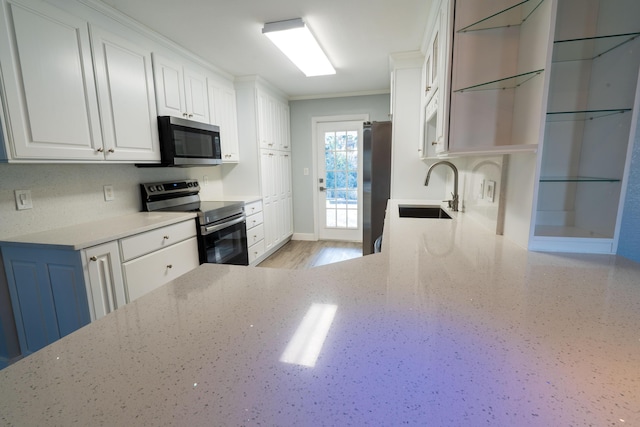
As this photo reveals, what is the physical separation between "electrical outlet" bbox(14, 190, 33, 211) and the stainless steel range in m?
0.77

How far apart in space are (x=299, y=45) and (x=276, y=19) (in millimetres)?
408

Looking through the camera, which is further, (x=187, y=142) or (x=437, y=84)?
(x=187, y=142)

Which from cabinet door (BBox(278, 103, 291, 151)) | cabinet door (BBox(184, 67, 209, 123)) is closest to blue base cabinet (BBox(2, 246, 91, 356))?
cabinet door (BBox(184, 67, 209, 123))

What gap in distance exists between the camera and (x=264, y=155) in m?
3.59

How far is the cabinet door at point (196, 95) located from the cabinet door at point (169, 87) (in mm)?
61

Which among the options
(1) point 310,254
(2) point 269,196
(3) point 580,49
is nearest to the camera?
(3) point 580,49

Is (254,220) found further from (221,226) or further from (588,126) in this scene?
(588,126)

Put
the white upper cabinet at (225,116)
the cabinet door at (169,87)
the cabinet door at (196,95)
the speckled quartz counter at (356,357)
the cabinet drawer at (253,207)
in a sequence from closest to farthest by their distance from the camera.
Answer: the speckled quartz counter at (356,357), the cabinet door at (169,87), the cabinet door at (196,95), the white upper cabinet at (225,116), the cabinet drawer at (253,207)

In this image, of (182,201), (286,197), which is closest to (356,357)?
(182,201)

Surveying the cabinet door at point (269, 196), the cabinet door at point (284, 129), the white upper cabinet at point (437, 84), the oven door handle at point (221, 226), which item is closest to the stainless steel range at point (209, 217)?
the oven door handle at point (221, 226)

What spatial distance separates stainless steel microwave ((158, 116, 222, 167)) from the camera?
229 cm

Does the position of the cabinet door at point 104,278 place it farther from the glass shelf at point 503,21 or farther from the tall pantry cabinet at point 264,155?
the glass shelf at point 503,21

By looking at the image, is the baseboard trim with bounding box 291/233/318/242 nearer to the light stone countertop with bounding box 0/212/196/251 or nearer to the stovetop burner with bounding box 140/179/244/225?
the stovetop burner with bounding box 140/179/244/225

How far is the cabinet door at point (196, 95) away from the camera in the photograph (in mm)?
2604
